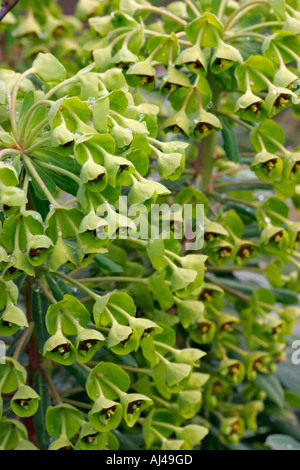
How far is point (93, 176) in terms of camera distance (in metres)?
0.86

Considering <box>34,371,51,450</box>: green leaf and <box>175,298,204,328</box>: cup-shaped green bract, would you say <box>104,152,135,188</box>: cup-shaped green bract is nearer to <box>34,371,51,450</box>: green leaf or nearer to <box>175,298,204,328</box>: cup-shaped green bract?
<box>175,298,204,328</box>: cup-shaped green bract

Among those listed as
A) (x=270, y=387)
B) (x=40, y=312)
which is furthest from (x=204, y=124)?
(x=270, y=387)

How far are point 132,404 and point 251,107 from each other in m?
0.59

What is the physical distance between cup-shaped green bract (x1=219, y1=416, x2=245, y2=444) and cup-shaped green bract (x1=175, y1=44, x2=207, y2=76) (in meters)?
0.83

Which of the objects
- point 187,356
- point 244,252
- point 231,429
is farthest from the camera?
point 231,429

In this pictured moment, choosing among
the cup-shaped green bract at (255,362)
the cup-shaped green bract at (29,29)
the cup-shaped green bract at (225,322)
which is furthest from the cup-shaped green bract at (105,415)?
the cup-shaped green bract at (29,29)

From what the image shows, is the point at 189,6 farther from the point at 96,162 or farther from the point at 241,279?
the point at 241,279

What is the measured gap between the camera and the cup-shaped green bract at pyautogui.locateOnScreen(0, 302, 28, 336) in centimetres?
95

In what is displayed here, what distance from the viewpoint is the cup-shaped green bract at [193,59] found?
112cm

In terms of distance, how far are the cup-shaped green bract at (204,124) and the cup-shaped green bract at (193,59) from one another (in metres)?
0.08

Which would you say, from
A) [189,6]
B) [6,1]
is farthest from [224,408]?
[6,1]

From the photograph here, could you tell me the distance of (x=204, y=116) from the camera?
1.17 meters

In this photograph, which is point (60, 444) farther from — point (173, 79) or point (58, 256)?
point (173, 79)

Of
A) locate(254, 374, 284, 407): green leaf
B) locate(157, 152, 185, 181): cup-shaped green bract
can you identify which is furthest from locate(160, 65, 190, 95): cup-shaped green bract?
locate(254, 374, 284, 407): green leaf
